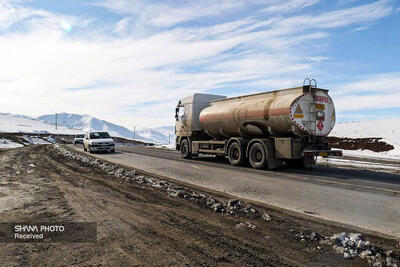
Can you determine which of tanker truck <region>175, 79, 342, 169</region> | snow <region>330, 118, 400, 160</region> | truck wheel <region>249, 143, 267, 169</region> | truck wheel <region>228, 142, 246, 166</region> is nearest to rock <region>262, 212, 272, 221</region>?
tanker truck <region>175, 79, 342, 169</region>

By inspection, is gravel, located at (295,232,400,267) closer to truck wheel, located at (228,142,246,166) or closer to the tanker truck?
the tanker truck

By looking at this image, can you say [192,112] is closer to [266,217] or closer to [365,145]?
[266,217]

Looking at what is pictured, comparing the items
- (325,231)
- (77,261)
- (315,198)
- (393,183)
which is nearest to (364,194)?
(315,198)

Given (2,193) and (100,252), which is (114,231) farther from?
(2,193)

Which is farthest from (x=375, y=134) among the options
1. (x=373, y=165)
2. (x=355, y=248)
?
(x=355, y=248)

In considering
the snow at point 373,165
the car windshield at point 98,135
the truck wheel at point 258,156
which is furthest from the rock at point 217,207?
the car windshield at point 98,135

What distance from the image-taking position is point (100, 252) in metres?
3.48

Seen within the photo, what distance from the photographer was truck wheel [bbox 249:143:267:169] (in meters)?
12.1

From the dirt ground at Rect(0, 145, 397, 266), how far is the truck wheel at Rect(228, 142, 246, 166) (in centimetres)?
637

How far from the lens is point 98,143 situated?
2159 centimetres

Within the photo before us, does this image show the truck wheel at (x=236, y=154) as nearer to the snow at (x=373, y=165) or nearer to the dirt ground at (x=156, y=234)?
the snow at (x=373, y=165)

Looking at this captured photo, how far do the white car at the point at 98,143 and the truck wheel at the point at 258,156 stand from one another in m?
13.2

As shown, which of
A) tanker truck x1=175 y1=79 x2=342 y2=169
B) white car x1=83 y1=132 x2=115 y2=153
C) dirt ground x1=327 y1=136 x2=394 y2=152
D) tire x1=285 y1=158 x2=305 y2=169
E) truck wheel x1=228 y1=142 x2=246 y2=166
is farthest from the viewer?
dirt ground x1=327 y1=136 x2=394 y2=152

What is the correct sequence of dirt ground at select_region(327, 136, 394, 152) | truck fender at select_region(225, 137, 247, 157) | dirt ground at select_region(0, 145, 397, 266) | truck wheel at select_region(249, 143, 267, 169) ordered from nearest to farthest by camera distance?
1. dirt ground at select_region(0, 145, 397, 266)
2. truck wheel at select_region(249, 143, 267, 169)
3. truck fender at select_region(225, 137, 247, 157)
4. dirt ground at select_region(327, 136, 394, 152)
